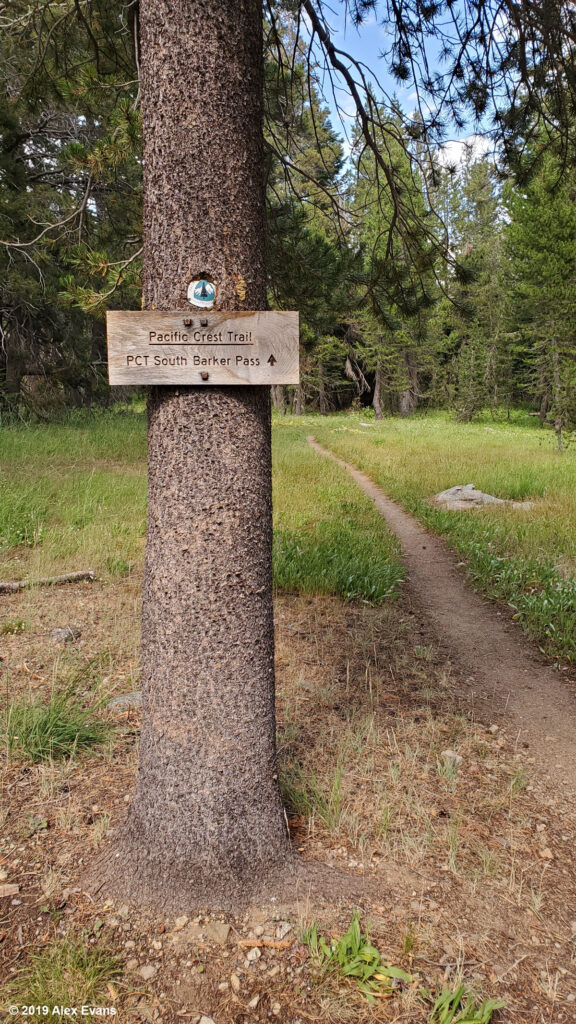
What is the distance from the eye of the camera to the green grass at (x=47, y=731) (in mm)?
2910

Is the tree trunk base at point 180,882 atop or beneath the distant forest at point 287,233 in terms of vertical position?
beneath

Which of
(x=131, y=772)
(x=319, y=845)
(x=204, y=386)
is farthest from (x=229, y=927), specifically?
(x=204, y=386)

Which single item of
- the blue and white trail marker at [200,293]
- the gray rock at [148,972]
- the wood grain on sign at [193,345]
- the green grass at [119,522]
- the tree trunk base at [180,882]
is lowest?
the gray rock at [148,972]

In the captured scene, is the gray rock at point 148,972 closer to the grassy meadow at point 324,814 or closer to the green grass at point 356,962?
the grassy meadow at point 324,814

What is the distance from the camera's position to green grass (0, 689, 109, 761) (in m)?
2.91

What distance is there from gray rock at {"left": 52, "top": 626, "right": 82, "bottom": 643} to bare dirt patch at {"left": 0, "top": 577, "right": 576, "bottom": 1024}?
0.59 ft

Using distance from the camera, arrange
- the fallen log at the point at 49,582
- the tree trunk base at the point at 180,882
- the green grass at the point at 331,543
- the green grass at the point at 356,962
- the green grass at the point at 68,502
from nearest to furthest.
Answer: the green grass at the point at 356,962 → the tree trunk base at the point at 180,882 → the fallen log at the point at 49,582 → the green grass at the point at 331,543 → the green grass at the point at 68,502

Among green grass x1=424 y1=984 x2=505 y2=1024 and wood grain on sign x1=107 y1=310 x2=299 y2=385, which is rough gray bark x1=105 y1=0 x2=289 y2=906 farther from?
green grass x1=424 y1=984 x2=505 y2=1024

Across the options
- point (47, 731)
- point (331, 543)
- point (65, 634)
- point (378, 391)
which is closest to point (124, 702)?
point (47, 731)

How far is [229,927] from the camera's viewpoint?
2.02 meters

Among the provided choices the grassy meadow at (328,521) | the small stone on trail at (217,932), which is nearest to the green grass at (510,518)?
the grassy meadow at (328,521)

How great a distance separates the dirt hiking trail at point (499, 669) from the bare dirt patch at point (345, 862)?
15 cm

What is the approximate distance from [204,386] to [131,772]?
198cm

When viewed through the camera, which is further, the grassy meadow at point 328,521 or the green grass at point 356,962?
the grassy meadow at point 328,521
